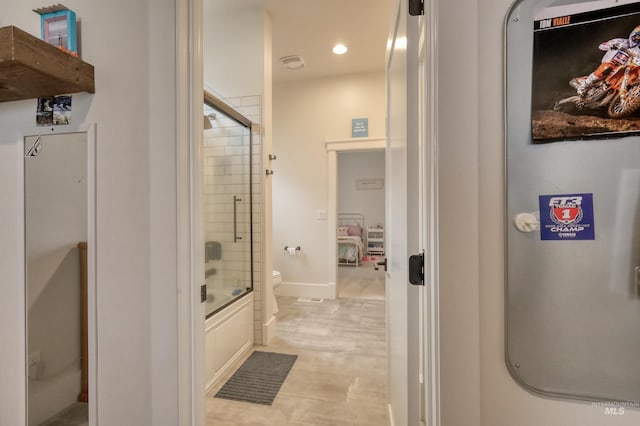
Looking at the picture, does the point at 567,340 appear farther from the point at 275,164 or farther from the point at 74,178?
the point at 275,164

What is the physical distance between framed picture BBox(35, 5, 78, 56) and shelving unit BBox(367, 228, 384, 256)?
20.5ft

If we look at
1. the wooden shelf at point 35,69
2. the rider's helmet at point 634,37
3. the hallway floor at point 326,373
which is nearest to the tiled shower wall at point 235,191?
the hallway floor at point 326,373

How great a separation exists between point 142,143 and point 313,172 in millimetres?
3086

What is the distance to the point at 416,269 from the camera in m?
0.87

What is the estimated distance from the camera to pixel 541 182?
74cm

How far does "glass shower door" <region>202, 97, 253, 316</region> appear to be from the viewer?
2434mm

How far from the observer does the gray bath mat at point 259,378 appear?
1.88m

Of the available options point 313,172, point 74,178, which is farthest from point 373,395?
point 313,172

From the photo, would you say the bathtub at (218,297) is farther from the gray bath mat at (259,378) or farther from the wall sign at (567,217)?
the wall sign at (567,217)

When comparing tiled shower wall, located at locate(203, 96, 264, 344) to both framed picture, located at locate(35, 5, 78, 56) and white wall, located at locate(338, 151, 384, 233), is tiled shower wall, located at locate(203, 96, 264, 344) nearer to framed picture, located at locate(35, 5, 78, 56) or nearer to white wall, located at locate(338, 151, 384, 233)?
framed picture, located at locate(35, 5, 78, 56)

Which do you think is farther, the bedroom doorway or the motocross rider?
the bedroom doorway

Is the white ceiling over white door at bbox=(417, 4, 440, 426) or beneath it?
over

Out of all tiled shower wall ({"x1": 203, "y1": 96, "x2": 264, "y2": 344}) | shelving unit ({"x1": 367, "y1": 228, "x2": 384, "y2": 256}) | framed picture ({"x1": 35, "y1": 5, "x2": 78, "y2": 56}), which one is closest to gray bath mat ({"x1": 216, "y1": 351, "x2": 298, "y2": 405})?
tiled shower wall ({"x1": 203, "y1": 96, "x2": 264, "y2": 344})

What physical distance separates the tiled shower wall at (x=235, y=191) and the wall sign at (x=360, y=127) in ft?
5.21
